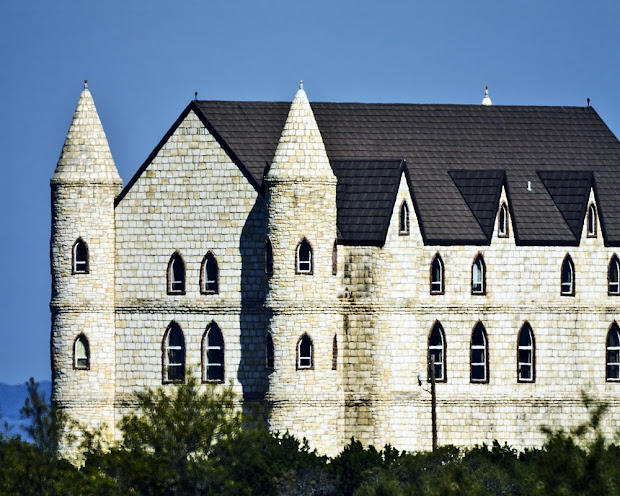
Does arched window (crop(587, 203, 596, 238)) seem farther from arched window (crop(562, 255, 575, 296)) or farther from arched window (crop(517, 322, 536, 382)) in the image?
arched window (crop(517, 322, 536, 382))

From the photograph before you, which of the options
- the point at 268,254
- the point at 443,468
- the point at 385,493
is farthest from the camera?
the point at 268,254

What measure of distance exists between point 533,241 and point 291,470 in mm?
15401

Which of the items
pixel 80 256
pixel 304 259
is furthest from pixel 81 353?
pixel 304 259

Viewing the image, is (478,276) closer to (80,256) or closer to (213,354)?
(213,354)

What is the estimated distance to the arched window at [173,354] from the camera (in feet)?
342

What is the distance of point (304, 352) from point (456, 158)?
39.6ft

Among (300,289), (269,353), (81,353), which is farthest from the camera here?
(81,353)

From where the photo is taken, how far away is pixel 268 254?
103 meters

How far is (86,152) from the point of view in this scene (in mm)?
104625

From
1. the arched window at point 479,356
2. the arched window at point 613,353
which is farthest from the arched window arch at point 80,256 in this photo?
the arched window at point 613,353

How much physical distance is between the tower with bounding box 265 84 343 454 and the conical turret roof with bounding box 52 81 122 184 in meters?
7.14

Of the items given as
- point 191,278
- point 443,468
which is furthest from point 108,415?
point 443,468

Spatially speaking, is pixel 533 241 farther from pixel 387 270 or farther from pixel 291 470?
pixel 291 470

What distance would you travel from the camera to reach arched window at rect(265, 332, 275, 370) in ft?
336
